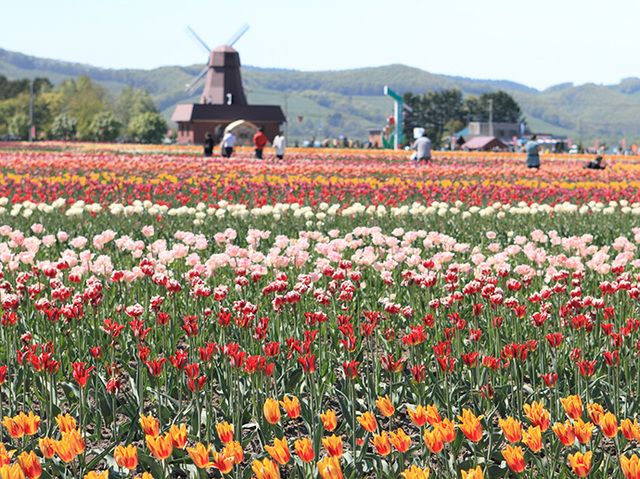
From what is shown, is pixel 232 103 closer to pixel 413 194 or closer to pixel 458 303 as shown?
pixel 413 194

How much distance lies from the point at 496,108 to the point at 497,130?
12.6 meters

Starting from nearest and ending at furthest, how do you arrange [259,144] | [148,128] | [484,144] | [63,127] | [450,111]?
[259,144]
[148,128]
[484,144]
[63,127]
[450,111]

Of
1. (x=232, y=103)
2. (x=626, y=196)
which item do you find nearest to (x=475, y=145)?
(x=232, y=103)

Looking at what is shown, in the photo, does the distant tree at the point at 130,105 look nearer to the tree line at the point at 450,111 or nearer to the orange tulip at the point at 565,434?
the tree line at the point at 450,111

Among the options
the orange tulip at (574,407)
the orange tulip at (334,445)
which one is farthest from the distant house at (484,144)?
the orange tulip at (334,445)

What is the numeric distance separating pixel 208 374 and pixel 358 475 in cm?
127

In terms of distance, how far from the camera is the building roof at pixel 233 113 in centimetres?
7619

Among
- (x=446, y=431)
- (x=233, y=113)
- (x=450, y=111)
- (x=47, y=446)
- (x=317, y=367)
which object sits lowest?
(x=317, y=367)

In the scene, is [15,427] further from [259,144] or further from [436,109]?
[436,109]

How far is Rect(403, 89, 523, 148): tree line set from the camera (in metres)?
140

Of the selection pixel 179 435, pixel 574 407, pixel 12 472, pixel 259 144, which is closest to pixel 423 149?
pixel 259 144

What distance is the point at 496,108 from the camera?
14612 cm

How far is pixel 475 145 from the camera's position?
290ft

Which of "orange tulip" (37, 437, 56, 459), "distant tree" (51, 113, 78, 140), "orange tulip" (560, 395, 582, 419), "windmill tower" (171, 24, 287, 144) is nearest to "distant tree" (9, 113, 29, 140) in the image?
"distant tree" (51, 113, 78, 140)
